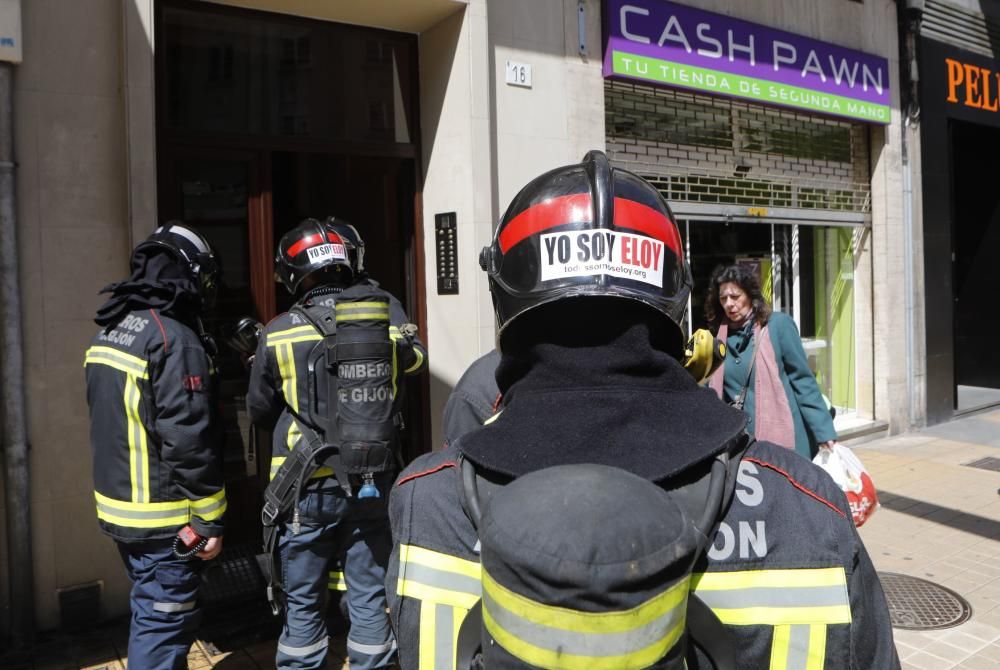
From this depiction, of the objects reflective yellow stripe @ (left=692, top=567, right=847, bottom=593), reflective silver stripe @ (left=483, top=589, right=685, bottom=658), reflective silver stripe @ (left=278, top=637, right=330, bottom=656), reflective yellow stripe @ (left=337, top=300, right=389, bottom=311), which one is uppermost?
reflective yellow stripe @ (left=337, top=300, right=389, bottom=311)

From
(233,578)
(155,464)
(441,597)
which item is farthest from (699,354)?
(233,578)

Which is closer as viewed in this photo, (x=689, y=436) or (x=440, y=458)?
(x=689, y=436)

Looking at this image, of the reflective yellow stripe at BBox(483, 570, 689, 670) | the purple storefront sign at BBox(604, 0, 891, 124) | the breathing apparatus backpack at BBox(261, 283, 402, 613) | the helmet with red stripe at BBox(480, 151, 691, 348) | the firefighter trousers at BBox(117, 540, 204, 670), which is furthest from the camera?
the purple storefront sign at BBox(604, 0, 891, 124)

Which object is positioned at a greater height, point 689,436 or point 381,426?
point 689,436

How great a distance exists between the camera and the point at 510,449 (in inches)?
45.5

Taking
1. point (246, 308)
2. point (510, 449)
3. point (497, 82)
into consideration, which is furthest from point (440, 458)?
point (497, 82)

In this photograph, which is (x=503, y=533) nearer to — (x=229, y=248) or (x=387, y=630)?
(x=387, y=630)

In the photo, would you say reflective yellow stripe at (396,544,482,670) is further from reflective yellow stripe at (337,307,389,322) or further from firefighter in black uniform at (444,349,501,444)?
reflective yellow stripe at (337,307,389,322)

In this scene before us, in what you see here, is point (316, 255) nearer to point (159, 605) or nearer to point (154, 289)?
point (154, 289)

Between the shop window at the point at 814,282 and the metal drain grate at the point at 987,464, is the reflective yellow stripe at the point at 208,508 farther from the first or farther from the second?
the metal drain grate at the point at 987,464

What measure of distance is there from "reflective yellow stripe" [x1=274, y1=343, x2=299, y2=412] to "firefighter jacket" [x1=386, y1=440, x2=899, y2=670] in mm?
2431

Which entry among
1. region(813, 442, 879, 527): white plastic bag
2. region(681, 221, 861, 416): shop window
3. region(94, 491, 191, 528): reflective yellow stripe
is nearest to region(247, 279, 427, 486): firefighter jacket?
region(94, 491, 191, 528): reflective yellow stripe

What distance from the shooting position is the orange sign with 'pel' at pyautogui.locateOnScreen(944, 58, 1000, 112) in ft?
31.9

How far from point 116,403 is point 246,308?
2.02 meters
